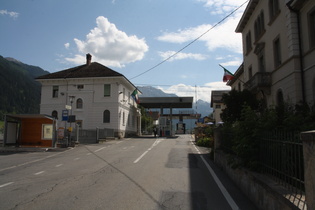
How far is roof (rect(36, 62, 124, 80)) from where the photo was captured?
131 ft

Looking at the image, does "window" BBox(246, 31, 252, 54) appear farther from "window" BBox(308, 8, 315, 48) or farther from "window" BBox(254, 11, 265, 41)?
"window" BBox(308, 8, 315, 48)

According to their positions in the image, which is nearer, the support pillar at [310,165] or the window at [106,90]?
the support pillar at [310,165]

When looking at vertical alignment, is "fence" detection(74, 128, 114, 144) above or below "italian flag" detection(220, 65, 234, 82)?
below

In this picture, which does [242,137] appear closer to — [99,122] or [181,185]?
[181,185]

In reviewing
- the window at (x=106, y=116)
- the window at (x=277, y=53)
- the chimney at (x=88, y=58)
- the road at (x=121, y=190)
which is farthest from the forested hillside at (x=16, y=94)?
the road at (x=121, y=190)

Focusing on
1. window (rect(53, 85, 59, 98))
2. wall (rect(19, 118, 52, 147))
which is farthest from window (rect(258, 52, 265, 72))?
window (rect(53, 85, 59, 98))

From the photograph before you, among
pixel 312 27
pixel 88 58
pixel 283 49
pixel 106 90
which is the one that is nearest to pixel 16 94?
pixel 88 58

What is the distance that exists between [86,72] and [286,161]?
3899cm

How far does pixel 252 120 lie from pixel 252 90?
15.7 m

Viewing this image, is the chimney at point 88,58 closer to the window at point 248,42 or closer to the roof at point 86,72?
the roof at point 86,72

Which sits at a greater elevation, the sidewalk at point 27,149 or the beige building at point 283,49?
the beige building at point 283,49

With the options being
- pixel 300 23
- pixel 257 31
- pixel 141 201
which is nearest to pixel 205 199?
pixel 141 201

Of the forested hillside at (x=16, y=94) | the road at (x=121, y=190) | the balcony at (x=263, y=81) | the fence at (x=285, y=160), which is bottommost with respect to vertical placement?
the road at (x=121, y=190)

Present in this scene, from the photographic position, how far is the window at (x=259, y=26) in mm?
22456
